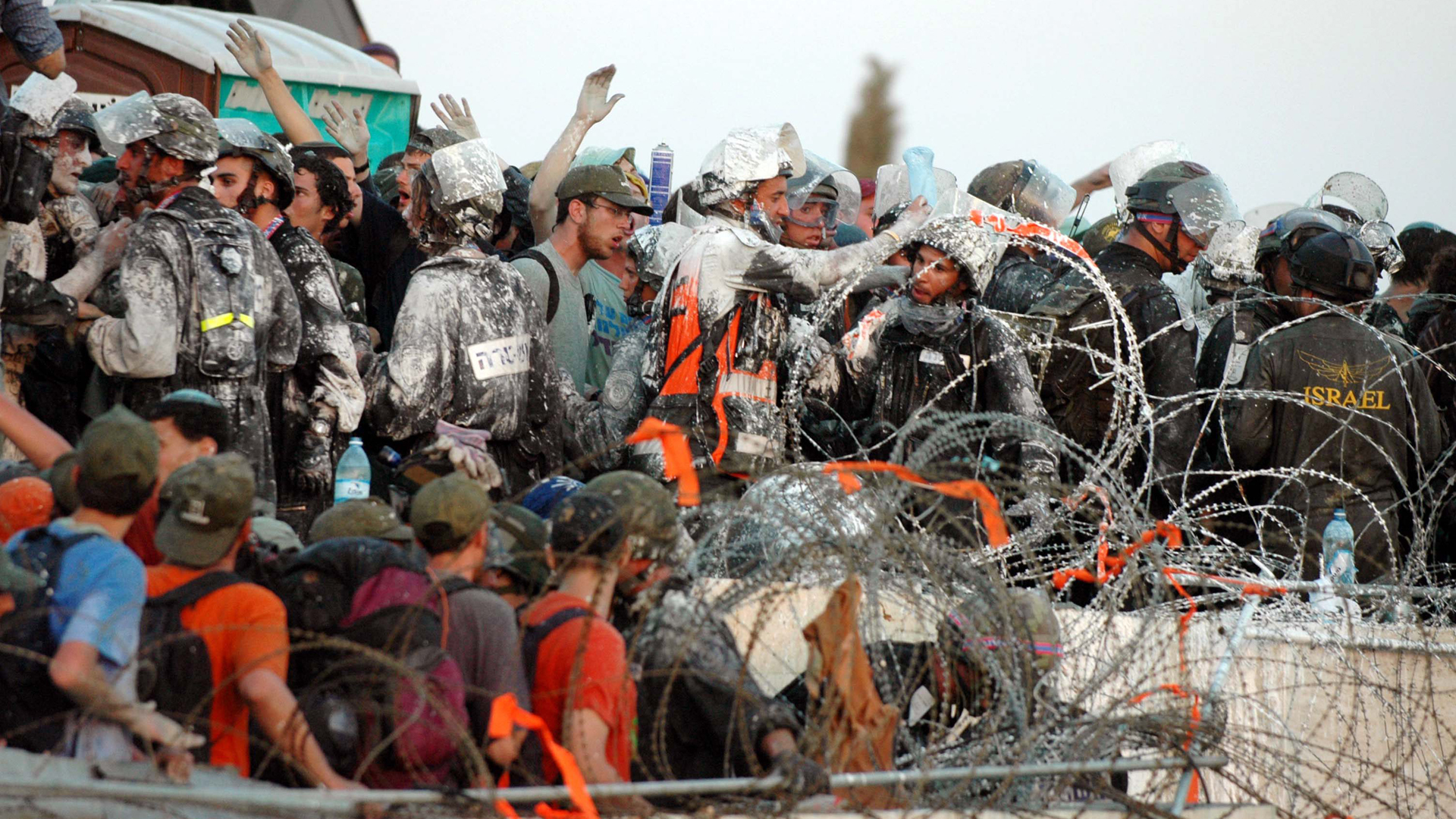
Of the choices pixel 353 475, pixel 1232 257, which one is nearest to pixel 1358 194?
pixel 1232 257

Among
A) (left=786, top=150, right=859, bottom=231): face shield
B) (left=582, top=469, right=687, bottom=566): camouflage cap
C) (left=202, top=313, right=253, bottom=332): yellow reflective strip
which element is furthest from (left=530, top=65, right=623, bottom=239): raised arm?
(left=582, top=469, right=687, bottom=566): camouflage cap

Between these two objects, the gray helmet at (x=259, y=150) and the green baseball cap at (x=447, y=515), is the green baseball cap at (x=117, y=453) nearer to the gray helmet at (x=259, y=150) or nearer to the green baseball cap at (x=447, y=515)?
the green baseball cap at (x=447, y=515)

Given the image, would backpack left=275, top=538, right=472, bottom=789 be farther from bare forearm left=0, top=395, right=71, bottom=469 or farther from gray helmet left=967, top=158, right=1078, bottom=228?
gray helmet left=967, top=158, right=1078, bottom=228

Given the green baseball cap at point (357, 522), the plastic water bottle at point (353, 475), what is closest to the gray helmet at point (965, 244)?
the plastic water bottle at point (353, 475)

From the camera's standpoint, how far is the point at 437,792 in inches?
110

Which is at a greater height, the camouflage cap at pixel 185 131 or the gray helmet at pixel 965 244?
the camouflage cap at pixel 185 131

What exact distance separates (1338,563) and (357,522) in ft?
11.4

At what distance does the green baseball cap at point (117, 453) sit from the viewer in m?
3.02

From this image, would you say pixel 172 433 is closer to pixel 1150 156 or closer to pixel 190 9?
pixel 1150 156

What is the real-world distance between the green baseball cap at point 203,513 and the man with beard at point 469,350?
6.37 ft

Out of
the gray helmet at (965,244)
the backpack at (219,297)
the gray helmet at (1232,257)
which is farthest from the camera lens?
the gray helmet at (1232,257)

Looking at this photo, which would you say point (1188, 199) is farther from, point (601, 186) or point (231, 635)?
point (231, 635)

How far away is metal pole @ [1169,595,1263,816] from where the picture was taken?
3510 mm

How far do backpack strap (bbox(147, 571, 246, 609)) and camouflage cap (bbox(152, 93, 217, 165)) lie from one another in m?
2.17
